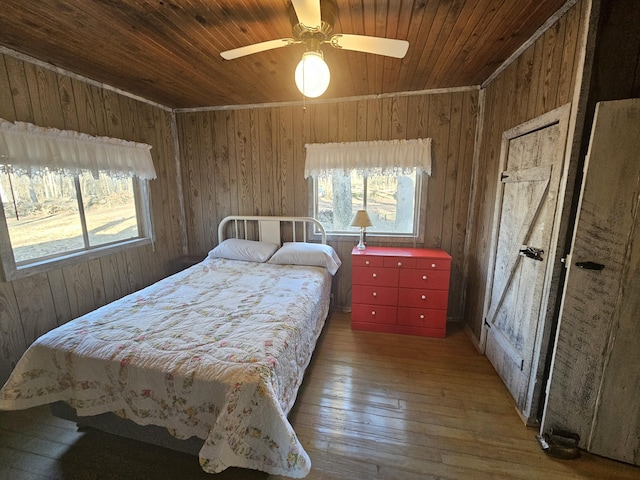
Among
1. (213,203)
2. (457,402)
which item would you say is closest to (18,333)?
(213,203)

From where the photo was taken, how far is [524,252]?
1.83 metres

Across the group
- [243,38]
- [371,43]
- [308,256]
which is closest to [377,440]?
[308,256]

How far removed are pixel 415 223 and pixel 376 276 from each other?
809 millimetres

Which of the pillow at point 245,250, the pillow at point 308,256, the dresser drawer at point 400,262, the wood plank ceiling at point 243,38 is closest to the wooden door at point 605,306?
the wood plank ceiling at point 243,38

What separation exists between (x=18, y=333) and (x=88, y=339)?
1096 millimetres

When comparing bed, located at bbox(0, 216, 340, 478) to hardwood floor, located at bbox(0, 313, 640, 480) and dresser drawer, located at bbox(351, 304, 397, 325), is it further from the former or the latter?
dresser drawer, located at bbox(351, 304, 397, 325)

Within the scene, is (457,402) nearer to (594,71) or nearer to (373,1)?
(594,71)

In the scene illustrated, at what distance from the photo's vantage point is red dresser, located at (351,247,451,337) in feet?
8.85

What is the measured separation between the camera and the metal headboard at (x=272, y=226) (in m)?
3.24

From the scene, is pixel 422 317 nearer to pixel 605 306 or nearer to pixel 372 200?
pixel 372 200

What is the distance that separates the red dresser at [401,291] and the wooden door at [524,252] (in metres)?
0.46

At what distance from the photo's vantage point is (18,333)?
2.01 metres

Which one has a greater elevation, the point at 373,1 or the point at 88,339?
the point at 373,1

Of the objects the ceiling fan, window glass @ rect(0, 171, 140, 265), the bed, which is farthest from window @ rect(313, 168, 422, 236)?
window glass @ rect(0, 171, 140, 265)
